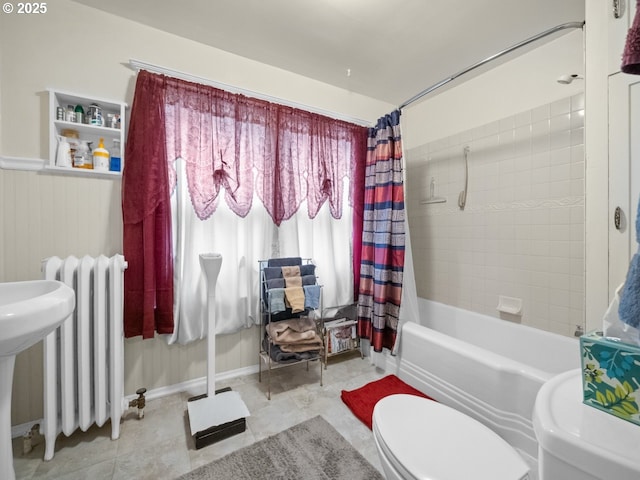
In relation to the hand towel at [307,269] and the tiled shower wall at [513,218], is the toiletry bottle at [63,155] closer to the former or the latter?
the hand towel at [307,269]

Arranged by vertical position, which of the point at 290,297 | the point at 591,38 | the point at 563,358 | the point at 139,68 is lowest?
the point at 563,358

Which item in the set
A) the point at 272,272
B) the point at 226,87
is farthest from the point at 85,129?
the point at 272,272

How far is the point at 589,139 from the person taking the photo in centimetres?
107

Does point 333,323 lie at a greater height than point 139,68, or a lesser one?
lesser

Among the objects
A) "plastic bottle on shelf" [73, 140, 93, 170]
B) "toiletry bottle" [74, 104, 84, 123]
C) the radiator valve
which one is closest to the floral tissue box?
the radiator valve

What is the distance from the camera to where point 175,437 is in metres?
1.47

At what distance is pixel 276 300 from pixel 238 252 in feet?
1.50

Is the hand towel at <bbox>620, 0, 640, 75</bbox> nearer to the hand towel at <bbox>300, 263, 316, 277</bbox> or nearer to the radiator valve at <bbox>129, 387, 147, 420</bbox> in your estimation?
the hand towel at <bbox>300, 263, 316, 277</bbox>

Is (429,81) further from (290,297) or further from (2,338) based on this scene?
(2,338)

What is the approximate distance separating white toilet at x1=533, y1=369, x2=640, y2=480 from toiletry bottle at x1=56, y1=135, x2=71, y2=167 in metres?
2.23

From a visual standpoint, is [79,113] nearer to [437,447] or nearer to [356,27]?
[356,27]

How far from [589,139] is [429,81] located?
161 centimetres

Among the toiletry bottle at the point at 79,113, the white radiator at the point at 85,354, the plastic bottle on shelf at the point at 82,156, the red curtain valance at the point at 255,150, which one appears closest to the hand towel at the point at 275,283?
the red curtain valance at the point at 255,150

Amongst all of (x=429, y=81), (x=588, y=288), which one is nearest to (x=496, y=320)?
(x=588, y=288)
